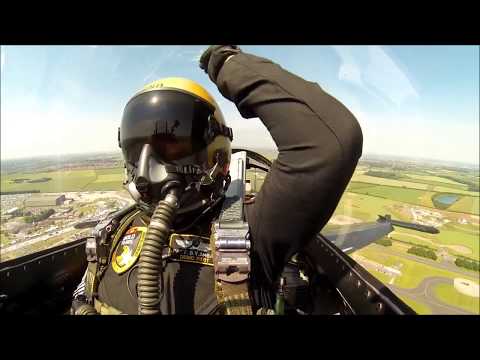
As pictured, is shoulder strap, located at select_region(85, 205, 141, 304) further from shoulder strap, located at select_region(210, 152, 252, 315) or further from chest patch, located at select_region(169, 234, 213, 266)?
shoulder strap, located at select_region(210, 152, 252, 315)

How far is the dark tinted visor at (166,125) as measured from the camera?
121 centimetres

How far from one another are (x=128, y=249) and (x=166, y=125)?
2.01 feet

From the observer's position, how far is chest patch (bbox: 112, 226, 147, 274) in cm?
126

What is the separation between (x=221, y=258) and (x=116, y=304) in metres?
0.55

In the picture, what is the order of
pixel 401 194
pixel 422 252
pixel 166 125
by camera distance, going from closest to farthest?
1. pixel 166 125
2. pixel 422 252
3. pixel 401 194

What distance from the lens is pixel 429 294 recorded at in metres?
3.97

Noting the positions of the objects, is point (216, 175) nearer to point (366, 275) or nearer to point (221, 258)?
point (221, 258)

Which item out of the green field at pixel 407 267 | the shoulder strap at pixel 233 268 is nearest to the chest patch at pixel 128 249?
the shoulder strap at pixel 233 268

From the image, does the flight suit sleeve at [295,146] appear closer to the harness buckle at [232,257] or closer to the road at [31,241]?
the harness buckle at [232,257]

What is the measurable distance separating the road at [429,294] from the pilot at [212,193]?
3.17 meters

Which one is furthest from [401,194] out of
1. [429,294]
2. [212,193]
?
[212,193]

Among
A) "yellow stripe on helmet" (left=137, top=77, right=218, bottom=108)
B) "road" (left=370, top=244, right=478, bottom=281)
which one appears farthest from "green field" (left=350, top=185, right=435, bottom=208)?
"yellow stripe on helmet" (left=137, top=77, right=218, bottom=108)

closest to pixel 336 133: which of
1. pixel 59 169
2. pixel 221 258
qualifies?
pixel 221 258

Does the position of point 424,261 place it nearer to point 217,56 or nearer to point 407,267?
point 407,267
